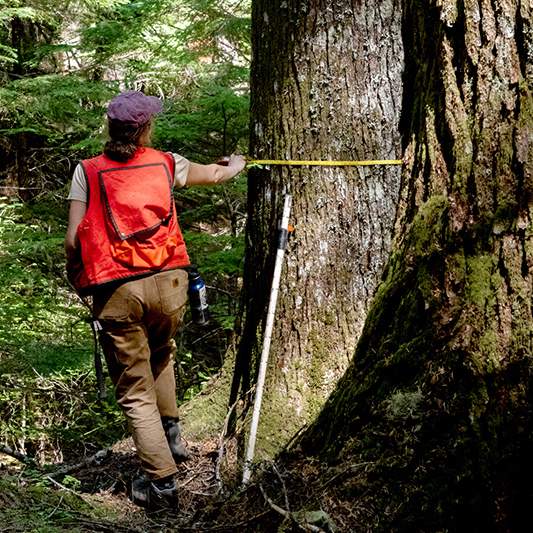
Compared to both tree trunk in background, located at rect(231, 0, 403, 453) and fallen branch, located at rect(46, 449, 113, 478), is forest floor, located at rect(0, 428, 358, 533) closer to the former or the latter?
fallen branch, located at rect(46, 449, 113, 478)

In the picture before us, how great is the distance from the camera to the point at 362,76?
10.8 ft

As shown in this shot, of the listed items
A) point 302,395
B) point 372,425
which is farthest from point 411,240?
point 302,395

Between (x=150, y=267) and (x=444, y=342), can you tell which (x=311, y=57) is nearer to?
(x=150, y=267)

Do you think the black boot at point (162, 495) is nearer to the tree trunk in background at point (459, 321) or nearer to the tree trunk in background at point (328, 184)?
the tree trunk in background at point (328, 184)

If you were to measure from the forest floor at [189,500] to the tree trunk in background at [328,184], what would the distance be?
1.86 feet

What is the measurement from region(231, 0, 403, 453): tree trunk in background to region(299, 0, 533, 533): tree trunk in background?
115cm

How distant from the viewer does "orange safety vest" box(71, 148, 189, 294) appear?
3.02 meters

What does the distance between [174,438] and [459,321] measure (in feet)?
7.93

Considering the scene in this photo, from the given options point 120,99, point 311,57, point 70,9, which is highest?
point 70,9

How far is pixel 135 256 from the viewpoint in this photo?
307cm

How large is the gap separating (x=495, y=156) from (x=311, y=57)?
5.94 feet

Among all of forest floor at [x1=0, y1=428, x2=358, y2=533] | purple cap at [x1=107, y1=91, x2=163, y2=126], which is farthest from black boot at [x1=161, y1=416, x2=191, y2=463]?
purple cap at [x1=107, y1=91, x2=163, y2=126]

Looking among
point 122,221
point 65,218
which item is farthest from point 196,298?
point 65,218

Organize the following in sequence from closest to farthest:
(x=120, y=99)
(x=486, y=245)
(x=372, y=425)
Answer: (x=486, y=245)
(x=372, y=425)
(x=120, y=99)
